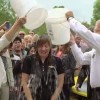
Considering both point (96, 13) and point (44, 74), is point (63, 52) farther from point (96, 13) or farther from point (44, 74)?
point (96, 13)

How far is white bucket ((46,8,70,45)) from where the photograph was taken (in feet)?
16.3

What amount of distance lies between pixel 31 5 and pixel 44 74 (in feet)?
3.06

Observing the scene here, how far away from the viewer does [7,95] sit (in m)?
6.38

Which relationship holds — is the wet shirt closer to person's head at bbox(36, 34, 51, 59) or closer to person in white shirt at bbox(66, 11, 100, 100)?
person's head at bbox(36, 34, 51, 59)

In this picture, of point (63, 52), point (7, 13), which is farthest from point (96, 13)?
point (63, 52)

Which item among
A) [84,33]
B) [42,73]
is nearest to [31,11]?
[84,33]

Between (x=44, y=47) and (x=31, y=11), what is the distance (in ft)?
1.95

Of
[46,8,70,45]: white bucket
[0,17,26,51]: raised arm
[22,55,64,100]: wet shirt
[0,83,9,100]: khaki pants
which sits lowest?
[0,83,9,100]: khaki pants

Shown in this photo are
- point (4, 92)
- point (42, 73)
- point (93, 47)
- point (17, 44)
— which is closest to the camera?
point (93, 47)

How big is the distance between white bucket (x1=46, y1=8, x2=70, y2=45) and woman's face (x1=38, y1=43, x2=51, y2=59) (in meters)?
0.13

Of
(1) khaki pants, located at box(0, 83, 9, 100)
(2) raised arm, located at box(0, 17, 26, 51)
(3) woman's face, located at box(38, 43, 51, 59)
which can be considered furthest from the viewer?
(1) khaki pants, located at box(0, 83, 9, 100)

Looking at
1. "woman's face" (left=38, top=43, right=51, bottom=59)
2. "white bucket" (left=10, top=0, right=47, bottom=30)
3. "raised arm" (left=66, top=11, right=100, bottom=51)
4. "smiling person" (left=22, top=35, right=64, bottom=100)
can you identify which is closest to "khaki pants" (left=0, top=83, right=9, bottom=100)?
"smiling person" (left=22, top=35, right=64, bottom=100)

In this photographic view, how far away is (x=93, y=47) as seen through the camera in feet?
16.1

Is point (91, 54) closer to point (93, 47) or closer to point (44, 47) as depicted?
point (93, 47)
